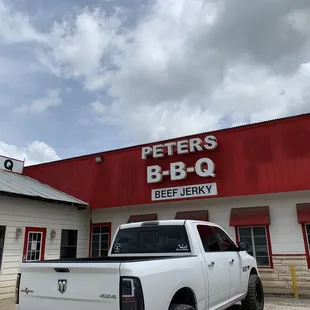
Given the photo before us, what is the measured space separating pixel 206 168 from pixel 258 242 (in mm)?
3129

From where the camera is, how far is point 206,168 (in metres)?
11.8

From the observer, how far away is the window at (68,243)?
13250mm

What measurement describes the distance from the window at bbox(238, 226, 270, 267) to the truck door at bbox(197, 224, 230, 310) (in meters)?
5.88

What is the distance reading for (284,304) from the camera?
28.9 feet

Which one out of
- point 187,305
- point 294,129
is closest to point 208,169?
point 294,129

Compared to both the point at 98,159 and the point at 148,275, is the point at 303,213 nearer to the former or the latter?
the point at 148,275

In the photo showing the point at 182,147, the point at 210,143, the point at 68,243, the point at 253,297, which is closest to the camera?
the point at 253,297

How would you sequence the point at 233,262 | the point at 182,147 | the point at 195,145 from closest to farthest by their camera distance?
the point at 233,262 < the point at 195,145 < the point at 182,147

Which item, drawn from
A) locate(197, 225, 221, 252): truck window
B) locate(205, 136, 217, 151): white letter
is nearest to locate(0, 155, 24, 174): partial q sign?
locate(205, 136, 217, 151): white letter

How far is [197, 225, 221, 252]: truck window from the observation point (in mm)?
5475

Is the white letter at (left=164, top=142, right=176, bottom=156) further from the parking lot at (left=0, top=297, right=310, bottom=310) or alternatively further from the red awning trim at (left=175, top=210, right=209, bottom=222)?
the parking lot at (left=0, top=297, right=310, bottom=310)

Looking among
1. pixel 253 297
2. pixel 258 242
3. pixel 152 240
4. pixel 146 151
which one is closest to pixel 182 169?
pixel 146 151

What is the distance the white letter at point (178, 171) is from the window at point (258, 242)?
2843 mm

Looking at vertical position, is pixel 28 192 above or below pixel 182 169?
below
